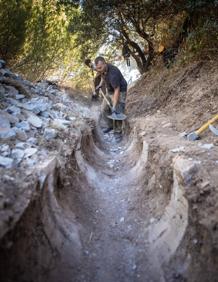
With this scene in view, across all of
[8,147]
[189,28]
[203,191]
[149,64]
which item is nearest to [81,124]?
[8,147]

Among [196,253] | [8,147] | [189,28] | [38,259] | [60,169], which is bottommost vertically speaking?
[196,253]

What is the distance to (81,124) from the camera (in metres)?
5.64

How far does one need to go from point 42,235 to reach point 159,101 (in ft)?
16.6

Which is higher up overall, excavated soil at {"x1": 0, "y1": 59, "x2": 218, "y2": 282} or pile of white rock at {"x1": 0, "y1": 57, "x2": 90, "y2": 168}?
pile of white rock at {"x1": 0, "y1": 57, "x2": 90, "y2": 168}

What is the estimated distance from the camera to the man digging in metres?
7.07

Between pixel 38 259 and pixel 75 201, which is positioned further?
pixel 75 201

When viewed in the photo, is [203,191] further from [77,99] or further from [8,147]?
[77,99]

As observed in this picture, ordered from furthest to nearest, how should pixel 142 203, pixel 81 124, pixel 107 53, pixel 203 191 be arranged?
pixel 107 53 → pixel 81 124 → pixel 142 203 → pixel 203 191

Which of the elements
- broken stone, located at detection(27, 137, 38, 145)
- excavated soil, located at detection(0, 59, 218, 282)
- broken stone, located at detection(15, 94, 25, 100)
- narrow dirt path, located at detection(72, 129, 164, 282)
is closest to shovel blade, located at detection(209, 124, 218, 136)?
excavated soil, located at detection(0, 59, 218, 282)

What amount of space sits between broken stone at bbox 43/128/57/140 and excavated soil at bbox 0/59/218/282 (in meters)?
0.29

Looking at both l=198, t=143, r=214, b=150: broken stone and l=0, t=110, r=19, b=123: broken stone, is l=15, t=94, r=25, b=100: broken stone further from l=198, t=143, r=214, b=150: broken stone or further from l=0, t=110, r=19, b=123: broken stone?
l=198, t=143, r=214, b=150: broken stone

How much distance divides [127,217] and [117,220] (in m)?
0.13

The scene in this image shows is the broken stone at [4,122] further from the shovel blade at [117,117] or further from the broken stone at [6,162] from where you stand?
the shovel blade at [117,117]

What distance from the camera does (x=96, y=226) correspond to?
3779mm
